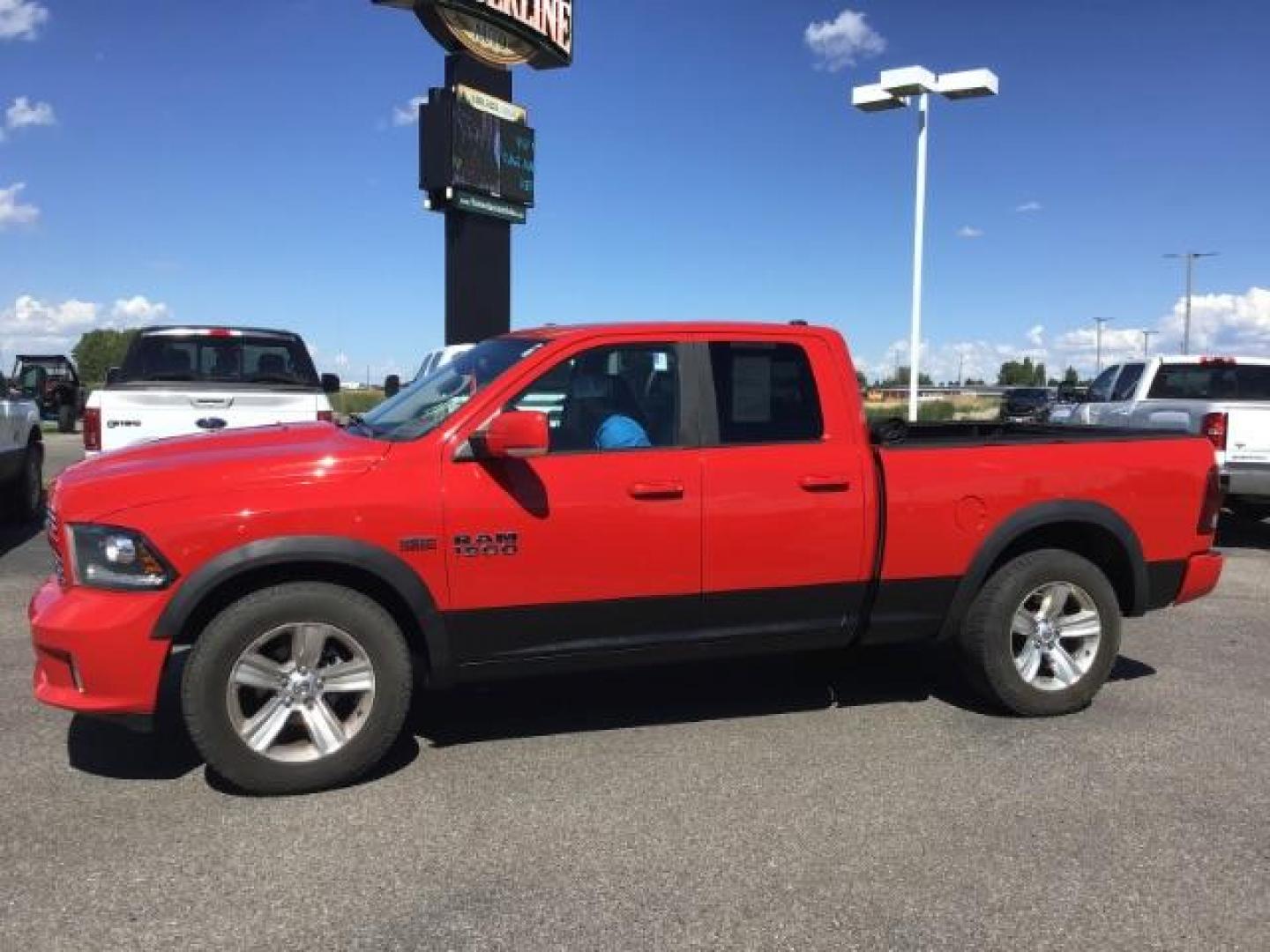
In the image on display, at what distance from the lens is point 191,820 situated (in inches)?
149

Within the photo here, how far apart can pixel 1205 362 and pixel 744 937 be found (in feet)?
35.8

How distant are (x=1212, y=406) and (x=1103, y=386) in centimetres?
355

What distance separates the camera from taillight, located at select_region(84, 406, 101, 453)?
7957 millimetres

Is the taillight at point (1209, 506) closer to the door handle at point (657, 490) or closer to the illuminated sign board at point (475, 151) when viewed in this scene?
the door handle at point (657, 490)

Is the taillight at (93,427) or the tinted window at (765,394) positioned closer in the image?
the tinted window at (765,394)

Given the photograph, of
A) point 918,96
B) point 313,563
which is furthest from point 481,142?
point 313,563

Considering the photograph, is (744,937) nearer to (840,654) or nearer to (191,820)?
(191,820)

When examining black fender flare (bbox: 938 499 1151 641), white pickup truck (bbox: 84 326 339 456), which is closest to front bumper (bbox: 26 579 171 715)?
white pickup truck (bbox: 84 326 339 456)

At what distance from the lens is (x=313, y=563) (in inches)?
158

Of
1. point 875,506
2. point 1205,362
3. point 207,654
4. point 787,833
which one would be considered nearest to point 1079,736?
point 875,506

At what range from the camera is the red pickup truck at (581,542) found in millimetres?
3865

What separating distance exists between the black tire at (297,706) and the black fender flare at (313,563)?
105mm

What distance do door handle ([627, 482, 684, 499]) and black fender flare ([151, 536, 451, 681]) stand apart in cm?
92

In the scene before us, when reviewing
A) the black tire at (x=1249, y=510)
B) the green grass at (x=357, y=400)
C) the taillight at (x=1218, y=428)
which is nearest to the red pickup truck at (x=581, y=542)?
the taillight at (x=1218, y=428)
